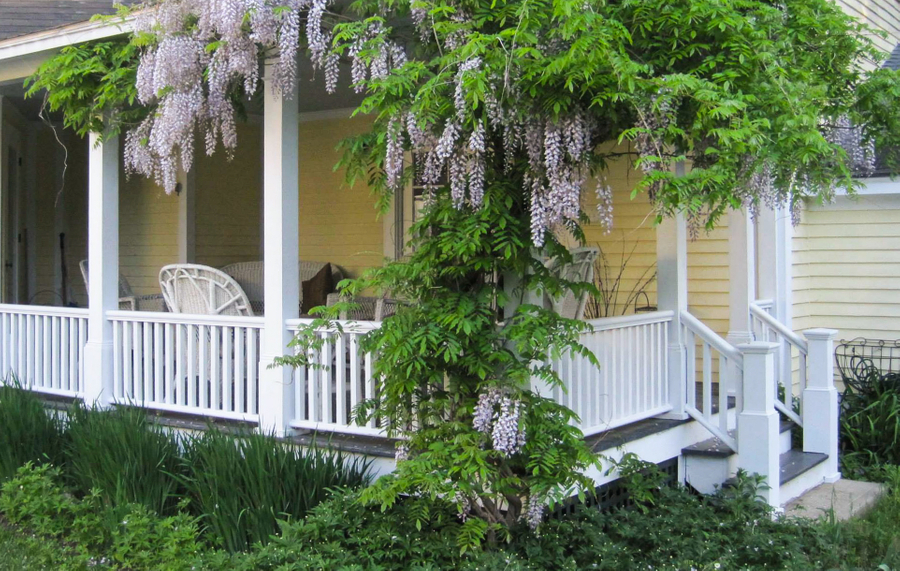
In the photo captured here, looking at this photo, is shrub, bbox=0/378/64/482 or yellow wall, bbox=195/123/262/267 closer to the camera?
shrub, bbox=0/378/64/482

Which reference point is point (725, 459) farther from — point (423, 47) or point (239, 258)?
point (239, 258)

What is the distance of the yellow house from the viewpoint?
18.6 ft

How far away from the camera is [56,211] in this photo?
10758 mm

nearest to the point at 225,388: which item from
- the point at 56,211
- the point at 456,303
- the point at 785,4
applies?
the point at 456,303

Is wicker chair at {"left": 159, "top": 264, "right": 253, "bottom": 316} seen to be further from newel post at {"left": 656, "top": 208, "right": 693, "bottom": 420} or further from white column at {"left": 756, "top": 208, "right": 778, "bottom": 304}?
white column at {"left": 756, "top": 208, "right": 778, "bottom": 304}

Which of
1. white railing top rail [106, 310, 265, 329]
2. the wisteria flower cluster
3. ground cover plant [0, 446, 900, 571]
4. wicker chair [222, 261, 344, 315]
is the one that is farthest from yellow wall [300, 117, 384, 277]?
the wisteria flower cluster

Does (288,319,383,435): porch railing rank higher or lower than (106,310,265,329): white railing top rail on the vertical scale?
lower

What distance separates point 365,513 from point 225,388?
175cm

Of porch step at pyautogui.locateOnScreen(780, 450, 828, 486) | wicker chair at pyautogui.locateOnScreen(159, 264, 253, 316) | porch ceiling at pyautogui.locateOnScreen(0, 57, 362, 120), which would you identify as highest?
porch ceiling at pyautogui.locateOnScreen(0, 57, 362, 120)

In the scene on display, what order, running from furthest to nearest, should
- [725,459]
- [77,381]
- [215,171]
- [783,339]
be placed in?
[215,171] < [783,339] < [77,381] < [725,459]

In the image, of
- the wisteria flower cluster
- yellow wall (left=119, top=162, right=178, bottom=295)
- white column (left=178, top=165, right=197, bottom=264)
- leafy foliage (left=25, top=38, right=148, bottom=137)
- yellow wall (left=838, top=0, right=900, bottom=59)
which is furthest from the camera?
yellow wall (left=838, top=0, right=900, bottom=59)

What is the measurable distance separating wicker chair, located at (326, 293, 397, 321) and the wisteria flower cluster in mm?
1654

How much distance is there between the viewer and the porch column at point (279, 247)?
18.4 feet

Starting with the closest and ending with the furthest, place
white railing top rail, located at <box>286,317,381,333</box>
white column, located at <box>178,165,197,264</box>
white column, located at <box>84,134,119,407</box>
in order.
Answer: white railing top rail, located at <box>286,317,381,333</box> → white column, located at <box>84,134,119,407</box> → white column, located at <box>178,165,197,264</box>
